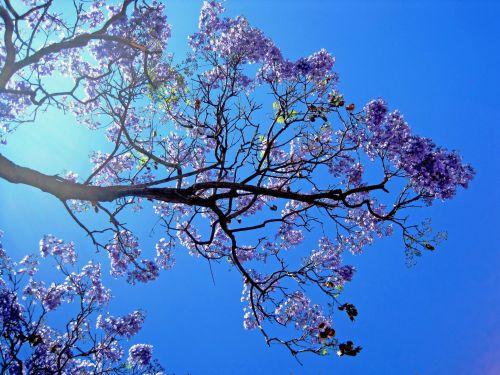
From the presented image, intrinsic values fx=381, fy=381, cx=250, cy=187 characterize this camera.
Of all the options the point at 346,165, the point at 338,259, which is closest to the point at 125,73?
the point at 346,165

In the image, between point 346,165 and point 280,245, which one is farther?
point 280,245

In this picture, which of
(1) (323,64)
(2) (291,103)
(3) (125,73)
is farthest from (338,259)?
(3) (125,73)

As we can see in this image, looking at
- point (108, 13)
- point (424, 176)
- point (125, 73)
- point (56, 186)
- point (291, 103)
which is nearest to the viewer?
point (56, 186)

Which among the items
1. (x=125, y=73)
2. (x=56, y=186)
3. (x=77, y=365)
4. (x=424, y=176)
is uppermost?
(x=125, y=73)

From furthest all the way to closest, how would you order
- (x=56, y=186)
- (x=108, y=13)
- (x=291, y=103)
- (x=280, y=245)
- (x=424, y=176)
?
(x=280, y=245)
(x=108, y=13)
(x=291, y=103)
(x=424, y=176)
(x=56, y=186)

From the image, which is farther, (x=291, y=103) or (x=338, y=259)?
(x=338, y=259)

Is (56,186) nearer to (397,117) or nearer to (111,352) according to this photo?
(111,352)

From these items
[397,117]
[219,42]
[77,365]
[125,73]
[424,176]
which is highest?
[219,42]

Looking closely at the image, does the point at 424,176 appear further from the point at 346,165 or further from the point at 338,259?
the point at 338,259

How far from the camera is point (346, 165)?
9.67m

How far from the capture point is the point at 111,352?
9867mm

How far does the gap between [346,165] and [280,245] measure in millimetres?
2948

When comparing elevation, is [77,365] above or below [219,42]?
below

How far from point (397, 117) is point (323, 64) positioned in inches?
84.6
